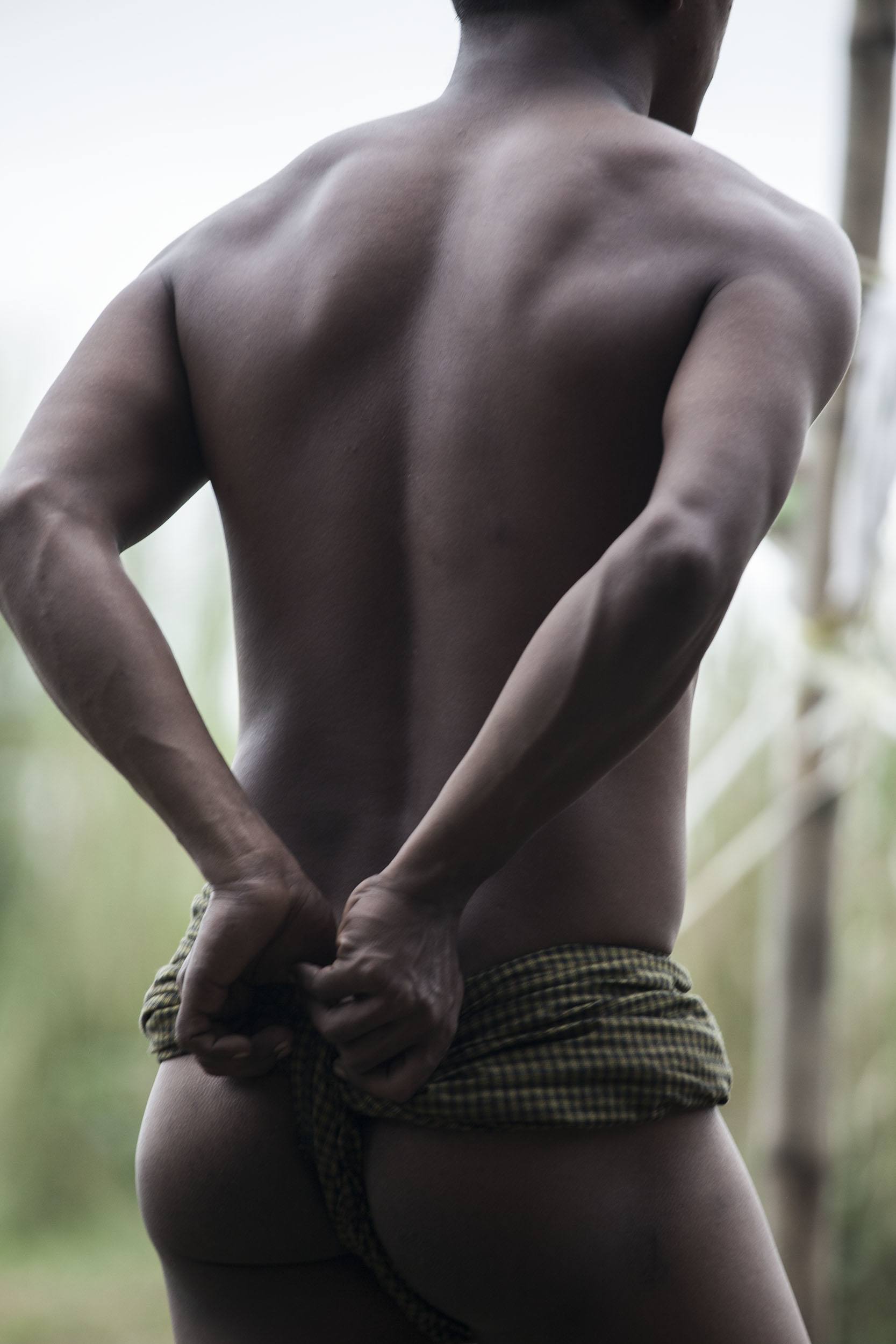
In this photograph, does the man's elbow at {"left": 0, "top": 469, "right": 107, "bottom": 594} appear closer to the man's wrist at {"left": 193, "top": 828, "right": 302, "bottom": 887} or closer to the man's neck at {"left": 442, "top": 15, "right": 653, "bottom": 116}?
the man's wrist at {"left": 193, "top": 828, "right": 302, "bottom": 887}

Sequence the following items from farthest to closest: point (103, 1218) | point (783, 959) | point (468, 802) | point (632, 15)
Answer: point (103, 1218)
point (783, 959)
point (632, 15)
point (468, 802)

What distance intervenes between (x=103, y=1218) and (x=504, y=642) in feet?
10.5

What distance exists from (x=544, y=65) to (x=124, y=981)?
3088 millimetres

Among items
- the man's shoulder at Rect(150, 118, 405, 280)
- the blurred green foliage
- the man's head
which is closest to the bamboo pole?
the blurred green foliage

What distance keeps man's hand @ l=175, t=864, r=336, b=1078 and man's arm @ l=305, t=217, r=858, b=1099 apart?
0.03 m

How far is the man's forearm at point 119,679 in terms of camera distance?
2.58 ft

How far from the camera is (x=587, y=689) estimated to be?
71 centimetres

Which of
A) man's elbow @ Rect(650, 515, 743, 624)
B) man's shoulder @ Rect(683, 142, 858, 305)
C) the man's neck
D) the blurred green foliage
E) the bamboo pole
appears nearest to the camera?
man's elbow @ Rect(650, 515, 743, 624)

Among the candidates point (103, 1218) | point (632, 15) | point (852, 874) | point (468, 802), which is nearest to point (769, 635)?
point (852, 874)

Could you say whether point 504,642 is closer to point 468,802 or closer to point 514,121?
point 468,802

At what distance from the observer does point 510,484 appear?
82cm

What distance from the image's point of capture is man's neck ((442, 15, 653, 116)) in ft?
3.05

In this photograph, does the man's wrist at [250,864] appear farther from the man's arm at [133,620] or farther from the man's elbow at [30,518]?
the man's elbow at [30,518]

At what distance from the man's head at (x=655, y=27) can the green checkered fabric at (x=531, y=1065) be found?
57cm
